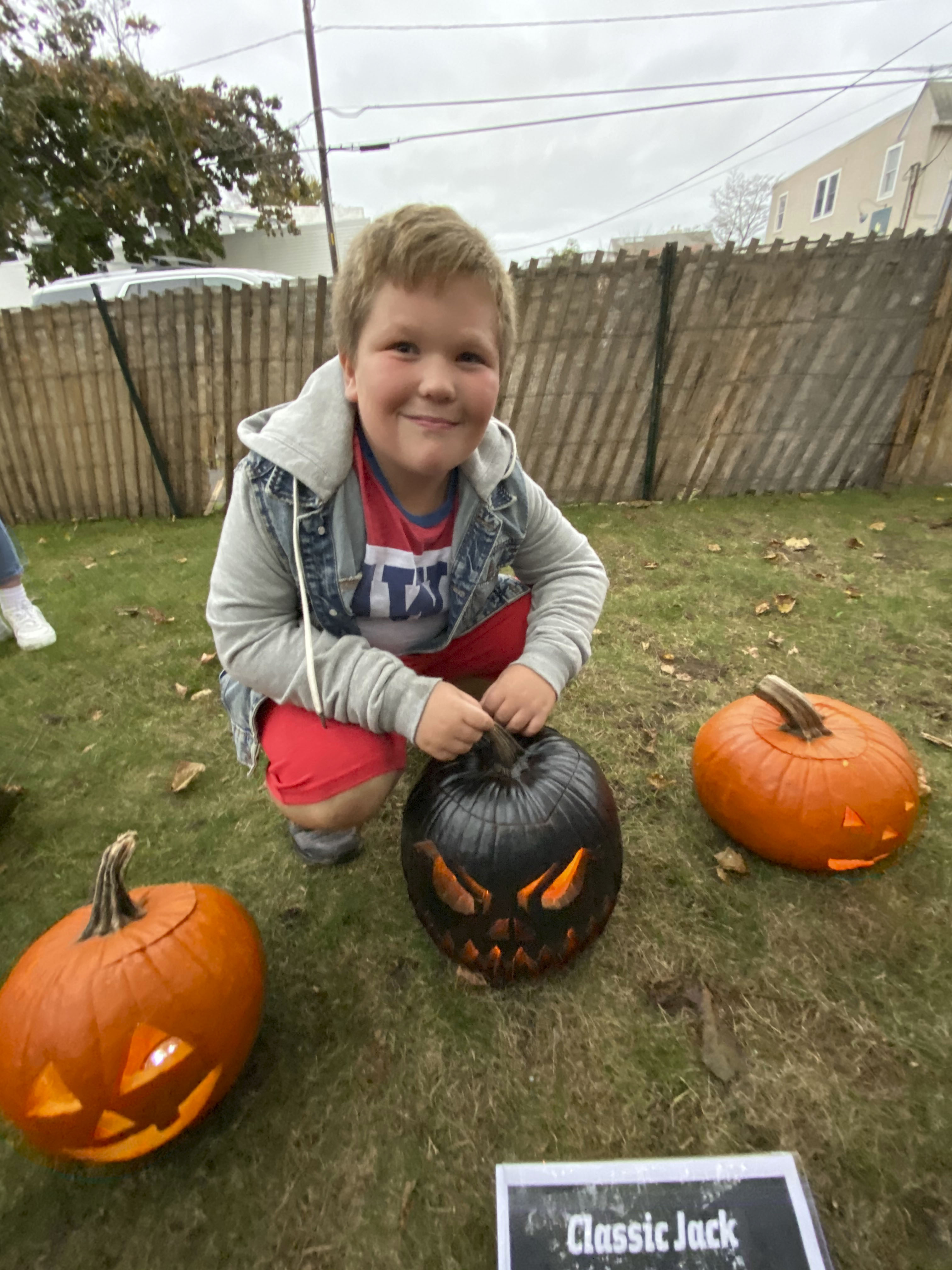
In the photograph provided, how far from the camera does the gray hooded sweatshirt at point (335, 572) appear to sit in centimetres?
154

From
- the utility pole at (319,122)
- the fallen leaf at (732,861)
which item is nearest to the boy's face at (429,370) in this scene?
the fallen leaf at (732,861)

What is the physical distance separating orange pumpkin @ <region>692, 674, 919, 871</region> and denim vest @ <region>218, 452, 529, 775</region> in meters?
0.85

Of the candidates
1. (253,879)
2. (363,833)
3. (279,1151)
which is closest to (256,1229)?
(279,1151)

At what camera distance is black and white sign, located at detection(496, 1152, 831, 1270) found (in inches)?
39.7

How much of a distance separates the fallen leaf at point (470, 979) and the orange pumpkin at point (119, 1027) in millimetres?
517

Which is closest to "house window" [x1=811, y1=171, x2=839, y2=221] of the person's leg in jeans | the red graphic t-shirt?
the person's leg in jeans

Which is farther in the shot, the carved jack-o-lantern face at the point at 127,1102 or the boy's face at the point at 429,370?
the boy's face at the point at 429,370

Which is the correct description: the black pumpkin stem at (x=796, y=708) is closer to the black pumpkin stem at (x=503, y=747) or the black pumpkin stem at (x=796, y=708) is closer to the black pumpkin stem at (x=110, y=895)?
the black pumpkin stem at (x=503, y=747)

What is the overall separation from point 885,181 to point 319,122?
93.2 ft

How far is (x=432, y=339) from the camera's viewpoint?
136 centimetres

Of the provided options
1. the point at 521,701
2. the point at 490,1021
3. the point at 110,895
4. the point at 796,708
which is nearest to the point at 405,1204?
the point at 490,1021

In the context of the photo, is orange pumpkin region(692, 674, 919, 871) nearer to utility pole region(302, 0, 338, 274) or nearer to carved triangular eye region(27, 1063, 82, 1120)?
carved triangular eye region(27, 1063, 82, 1120)

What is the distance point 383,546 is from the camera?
5.58 feet

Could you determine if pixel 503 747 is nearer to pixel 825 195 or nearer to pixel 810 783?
pixel 810 783
